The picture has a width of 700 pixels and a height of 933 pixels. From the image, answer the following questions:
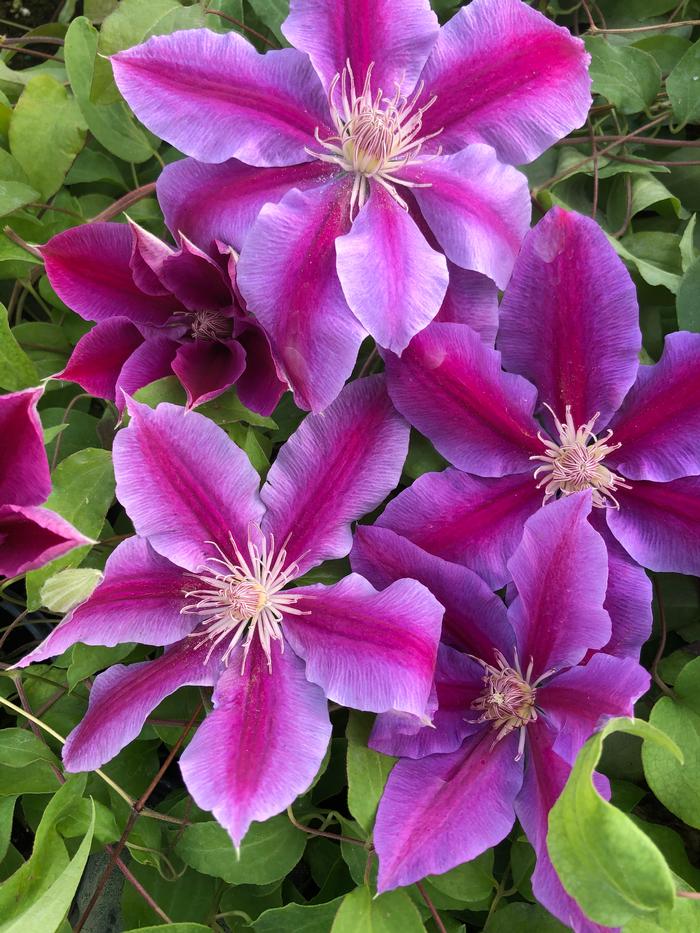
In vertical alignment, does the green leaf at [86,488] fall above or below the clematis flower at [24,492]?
below

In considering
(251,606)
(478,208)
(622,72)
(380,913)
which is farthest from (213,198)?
(380,913)

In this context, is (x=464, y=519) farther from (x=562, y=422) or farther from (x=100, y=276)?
(x=100, y=276)

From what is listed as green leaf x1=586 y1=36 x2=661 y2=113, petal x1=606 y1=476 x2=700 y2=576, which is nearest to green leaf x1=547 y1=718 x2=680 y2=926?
petal x1=606 y1=476 x2=700 y2=576

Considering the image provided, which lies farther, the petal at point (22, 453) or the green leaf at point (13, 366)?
the green leaf at point (13, 366)

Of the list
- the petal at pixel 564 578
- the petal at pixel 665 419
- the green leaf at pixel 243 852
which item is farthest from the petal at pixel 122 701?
the petal at pixel 665 419

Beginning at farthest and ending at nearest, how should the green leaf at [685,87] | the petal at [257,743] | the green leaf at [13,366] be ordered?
the green leaf at [685,87], the green leaf at [13,366], the petal at [257,743]

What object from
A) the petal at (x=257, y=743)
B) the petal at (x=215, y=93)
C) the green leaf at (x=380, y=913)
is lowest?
the green leaf at (x=380, y=913)

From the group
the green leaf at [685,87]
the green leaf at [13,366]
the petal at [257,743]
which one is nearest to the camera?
the petal at [257,743]

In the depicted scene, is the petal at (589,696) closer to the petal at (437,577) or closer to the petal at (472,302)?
the petal at (437,577)
